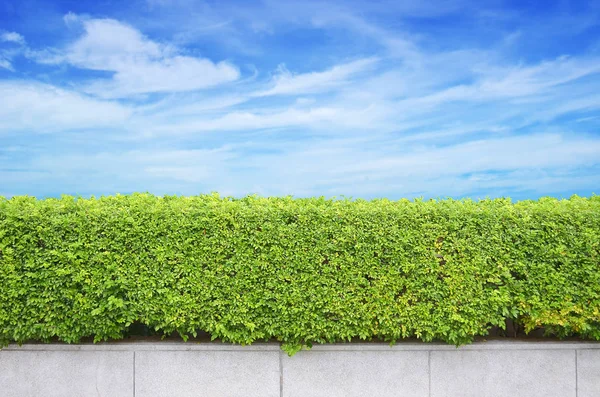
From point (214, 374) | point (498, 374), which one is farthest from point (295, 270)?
point (498, 374)

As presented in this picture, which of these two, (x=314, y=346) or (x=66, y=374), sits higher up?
(x=314, y=346)

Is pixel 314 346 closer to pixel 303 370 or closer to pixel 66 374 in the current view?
pixel 303 370

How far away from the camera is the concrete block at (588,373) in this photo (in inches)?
265

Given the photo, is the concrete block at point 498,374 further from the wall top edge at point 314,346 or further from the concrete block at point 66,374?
the concrete block at point 66,374

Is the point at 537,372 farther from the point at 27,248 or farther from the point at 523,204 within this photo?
the point at 27,248

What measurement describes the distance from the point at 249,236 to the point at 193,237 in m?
0.61

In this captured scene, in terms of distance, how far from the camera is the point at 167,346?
258 inches

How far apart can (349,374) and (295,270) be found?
1.42m

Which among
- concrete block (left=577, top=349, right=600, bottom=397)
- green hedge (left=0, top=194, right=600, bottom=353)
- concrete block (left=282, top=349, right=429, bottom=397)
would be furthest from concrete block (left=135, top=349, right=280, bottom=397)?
concrete block (left=577, top=349, right=600, bottom=397)

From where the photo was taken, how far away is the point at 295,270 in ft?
20.3

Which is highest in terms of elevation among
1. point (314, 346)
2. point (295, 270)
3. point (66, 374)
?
point (295, 270)

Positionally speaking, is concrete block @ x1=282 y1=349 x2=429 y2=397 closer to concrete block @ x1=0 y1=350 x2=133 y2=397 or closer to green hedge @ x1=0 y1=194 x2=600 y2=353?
green hedge @ x1=0 y1=194 x2=600 y2=353

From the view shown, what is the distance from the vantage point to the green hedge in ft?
20.4

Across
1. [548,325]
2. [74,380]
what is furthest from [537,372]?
[74,380]
